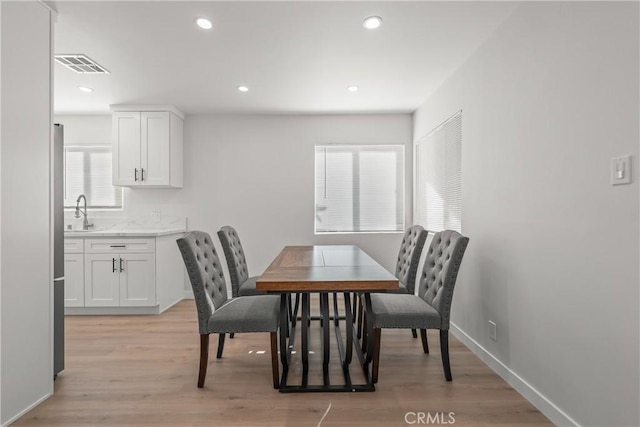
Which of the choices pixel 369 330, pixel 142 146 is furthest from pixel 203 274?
pixel 142 146

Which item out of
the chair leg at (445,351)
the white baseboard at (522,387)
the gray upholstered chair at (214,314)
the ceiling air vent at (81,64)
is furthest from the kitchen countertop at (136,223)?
the white baseboard at (522,387)

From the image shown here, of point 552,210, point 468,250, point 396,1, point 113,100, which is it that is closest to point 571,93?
point 552,210

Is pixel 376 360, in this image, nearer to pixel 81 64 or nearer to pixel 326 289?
pixel 326 289

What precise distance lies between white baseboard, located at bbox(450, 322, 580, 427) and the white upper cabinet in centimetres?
383

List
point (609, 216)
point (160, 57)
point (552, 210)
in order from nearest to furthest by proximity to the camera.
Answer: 1. point (609, 216)
2. point (552, 210)
3. point (160, 57)

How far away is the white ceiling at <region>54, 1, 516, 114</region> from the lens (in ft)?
7.52

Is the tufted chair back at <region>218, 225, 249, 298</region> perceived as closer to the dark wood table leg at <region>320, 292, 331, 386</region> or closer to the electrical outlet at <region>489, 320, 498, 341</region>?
the dark wood table leg at <region>320, 292, 331, 386</region>

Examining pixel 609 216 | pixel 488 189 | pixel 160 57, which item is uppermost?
pixel 160 57

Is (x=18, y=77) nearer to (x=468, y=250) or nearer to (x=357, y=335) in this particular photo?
(x=357, y=335)

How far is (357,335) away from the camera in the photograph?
3.14 metres

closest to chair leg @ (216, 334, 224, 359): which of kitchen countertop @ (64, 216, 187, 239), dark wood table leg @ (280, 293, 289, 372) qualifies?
dark wood table leg @ (280, 293, 289, 372)

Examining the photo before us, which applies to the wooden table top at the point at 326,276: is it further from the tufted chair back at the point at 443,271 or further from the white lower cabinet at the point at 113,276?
the white lower cabinet at the point at 113,276

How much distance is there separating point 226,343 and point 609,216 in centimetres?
283

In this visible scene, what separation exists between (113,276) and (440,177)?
150 inches
